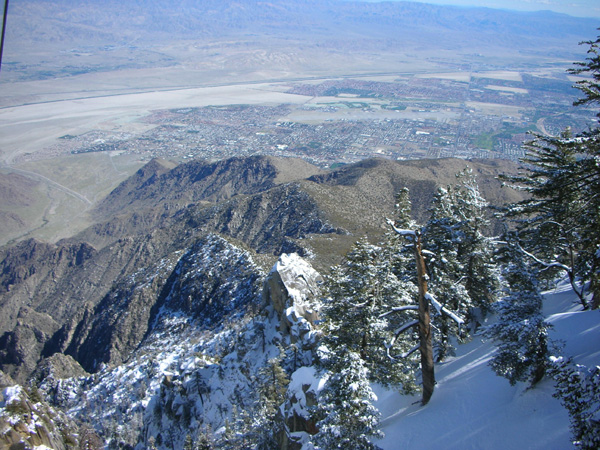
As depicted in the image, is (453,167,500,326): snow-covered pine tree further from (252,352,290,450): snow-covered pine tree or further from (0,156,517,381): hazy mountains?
(0,156,517,381): hazy mountains

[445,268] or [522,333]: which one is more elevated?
[522,333]

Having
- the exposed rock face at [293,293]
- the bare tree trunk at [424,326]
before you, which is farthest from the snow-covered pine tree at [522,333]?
the exposed rock face at [293,293]

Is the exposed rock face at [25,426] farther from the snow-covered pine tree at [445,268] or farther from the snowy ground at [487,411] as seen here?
the snow-covered pine tree at [445,268]

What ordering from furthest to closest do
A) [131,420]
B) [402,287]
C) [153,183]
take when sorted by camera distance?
1. [153,183]
2. [131,420]
3. [402,287]

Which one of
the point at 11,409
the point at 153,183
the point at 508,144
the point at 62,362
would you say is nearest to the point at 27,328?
the point at 62,362

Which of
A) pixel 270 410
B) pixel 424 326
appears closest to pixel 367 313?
pixel 424 326

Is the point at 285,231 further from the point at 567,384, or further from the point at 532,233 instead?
the point at 567,384

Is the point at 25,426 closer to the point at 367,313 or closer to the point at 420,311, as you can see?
the point at 367,313

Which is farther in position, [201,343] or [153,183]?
[153,183]
